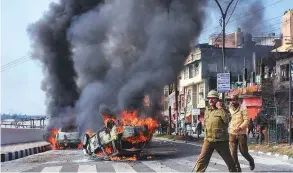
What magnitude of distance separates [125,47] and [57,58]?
11406mm

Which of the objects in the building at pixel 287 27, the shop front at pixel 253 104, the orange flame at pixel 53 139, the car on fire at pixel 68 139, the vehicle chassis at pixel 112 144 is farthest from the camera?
the building at pixel 287 27

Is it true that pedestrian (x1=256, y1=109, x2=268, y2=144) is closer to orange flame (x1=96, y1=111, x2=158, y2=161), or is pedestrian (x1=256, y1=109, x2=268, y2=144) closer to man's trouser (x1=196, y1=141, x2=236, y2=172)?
orange flame (x1=96, y1=111, x2=158, y2=161)

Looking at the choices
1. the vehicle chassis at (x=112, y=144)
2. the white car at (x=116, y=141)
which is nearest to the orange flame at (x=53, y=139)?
the vehicle chassis at (x=112, y=144)

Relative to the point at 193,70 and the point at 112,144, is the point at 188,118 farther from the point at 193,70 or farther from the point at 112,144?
the point at 112,144

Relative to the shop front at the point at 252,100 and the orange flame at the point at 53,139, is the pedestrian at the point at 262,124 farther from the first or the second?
the orange flame at the point at 53,139

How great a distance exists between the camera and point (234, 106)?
30.2 feet

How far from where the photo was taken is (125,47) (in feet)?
73.6

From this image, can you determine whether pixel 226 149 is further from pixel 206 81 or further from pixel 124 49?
pixel 206 81

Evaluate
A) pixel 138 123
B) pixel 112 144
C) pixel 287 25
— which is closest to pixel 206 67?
pixel 287 25

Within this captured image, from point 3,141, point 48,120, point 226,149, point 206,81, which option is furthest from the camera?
point 206,81

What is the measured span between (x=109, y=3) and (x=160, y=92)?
282 inches

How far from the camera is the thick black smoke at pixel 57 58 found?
29375 millimetres

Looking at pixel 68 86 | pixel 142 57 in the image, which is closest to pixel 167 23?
pixel 142 57

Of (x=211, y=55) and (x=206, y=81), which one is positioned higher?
(x=211, y=55)
